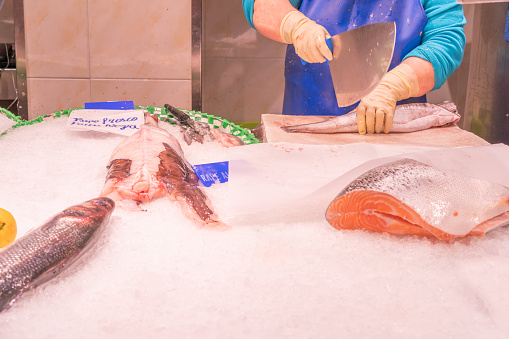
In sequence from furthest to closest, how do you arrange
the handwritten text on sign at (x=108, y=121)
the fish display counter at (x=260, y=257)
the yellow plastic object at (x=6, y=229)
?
the handwritten text on sign at (x=108, y=121), the yellow plastic object at (x=6, y=229), the fish display counter at (x=260, y=257)

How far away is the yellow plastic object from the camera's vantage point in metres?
0.89

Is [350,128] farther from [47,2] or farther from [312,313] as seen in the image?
[47,2]

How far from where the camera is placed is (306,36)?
6.79ft

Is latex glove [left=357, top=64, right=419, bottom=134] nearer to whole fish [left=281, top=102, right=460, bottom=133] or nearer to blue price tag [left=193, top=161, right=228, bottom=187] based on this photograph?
whole fish [left=281, top=102, right=460, bottom=133]

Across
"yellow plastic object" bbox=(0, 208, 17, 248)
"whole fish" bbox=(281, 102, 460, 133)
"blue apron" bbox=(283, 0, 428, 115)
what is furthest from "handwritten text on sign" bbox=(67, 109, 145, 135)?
"blue apron" bbox=(283, 0, 428, 115)

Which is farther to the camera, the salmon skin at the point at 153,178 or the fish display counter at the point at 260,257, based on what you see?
the salmon skin at the point at 153,178

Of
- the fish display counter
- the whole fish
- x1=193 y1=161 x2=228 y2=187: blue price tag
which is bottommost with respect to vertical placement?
the fish display counter

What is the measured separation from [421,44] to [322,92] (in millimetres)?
567

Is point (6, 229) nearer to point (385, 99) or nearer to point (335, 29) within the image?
point (385, 99)

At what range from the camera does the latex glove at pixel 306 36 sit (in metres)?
1.98

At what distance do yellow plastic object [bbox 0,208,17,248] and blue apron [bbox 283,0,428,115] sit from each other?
6.58 ft

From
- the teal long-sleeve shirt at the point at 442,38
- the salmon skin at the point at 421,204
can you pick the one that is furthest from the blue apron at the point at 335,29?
the salmon skin at the point at 421,204

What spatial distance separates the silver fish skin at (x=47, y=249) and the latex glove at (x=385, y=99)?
1417mm

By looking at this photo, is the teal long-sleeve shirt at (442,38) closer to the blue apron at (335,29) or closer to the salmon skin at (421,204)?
the blue apron at (335,29)
